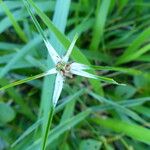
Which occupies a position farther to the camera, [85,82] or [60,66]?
[85,82]

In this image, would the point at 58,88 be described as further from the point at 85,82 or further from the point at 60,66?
the point at 85,82

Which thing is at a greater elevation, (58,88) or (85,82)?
(58,88)

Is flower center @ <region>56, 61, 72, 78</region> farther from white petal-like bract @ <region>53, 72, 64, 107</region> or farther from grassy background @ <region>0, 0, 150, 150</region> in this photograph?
grassy background @ <region>0, 0, 150, 150</region>

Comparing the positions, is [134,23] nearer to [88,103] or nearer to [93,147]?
[88,103]

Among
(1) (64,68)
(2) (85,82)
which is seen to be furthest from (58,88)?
(2) (85,82)

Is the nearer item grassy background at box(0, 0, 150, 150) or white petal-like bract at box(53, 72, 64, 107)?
white petal-like bract at box(53, 72, 64, 107)

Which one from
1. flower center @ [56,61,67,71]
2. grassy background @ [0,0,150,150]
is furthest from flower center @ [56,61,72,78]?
grassy background @ [0,0,150,150]

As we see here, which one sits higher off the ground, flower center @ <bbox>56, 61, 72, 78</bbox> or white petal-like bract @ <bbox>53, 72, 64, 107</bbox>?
flower center @ <bbox>56, 61, 72, 78</bbox>

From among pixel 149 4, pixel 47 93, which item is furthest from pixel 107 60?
pixel 47 93
